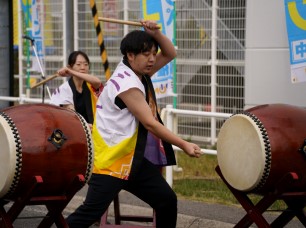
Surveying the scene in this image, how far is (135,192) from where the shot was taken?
6.05 meters

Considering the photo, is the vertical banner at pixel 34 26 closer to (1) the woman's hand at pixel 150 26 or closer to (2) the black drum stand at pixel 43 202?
(1) the woman's hand at pixel 150 26

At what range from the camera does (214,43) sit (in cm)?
1243

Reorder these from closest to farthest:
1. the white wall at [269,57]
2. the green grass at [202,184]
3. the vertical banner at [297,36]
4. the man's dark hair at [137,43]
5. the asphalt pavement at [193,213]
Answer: the man's dark hair at [137,43]
the asphalt pavement at [193,213]
the vertical banner at [297,36]
the green grass at [202,184]
the white wall at [269,57]

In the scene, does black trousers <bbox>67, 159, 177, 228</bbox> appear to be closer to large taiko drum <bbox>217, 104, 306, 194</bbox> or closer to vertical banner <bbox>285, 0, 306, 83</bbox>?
large taiko drum <bbox>217, 104, 306, 194</bbox>

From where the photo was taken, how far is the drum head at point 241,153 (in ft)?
18.9

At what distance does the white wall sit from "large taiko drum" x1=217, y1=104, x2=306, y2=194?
9.51 feet

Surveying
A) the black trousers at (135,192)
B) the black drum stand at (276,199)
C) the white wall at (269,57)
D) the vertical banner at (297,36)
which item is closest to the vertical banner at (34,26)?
the white wall at (269,57)

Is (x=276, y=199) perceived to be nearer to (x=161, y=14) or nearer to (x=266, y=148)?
(x=266, y=148)

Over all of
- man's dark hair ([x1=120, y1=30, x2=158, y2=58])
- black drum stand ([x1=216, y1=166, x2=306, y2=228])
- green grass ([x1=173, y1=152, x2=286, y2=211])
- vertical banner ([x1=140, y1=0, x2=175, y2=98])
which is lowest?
green grass ([x1=173, y1=152, x2=286, y2=211])

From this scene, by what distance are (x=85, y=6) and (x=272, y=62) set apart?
599cm

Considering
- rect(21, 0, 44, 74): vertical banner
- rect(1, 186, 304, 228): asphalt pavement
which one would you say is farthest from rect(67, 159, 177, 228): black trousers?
rect(21, 0, 44, 74): vertical banner

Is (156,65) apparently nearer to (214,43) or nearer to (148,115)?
(148,115)

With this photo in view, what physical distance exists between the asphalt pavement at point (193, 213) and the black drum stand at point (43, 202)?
1.49m

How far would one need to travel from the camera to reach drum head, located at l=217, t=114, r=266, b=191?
18.9ft
